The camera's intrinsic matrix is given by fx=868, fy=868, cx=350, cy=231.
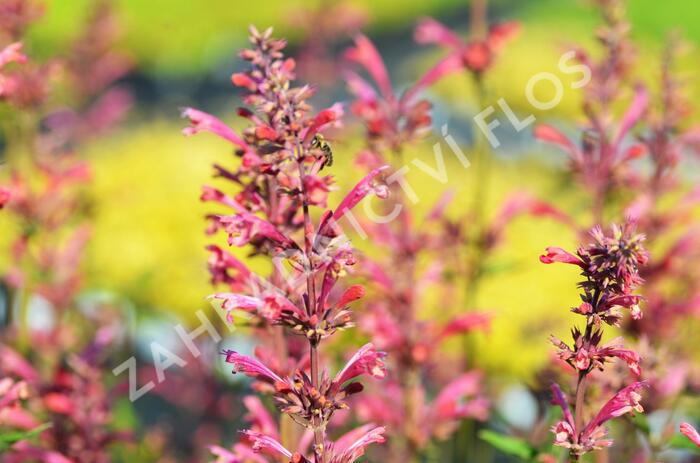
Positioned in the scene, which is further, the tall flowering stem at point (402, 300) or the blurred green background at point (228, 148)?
the blurred green background at point (228, 148)

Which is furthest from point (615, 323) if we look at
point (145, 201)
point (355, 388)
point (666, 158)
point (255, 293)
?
point (145, 201)

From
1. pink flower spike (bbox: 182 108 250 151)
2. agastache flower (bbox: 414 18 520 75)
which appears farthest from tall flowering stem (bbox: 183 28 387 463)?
agastache flower (bbox: 414 18 520 75)

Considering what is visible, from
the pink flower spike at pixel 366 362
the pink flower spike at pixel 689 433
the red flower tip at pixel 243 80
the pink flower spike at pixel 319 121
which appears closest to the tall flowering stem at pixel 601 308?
the pink flower spike at pixel 689 433

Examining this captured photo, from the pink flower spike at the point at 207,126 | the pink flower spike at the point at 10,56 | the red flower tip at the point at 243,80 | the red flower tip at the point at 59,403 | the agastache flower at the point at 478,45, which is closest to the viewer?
the red flower tip at the point at 243,80

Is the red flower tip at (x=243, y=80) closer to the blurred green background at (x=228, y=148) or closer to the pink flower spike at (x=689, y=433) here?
the pink flower spike at (x=689, y=433)

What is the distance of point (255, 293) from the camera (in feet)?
8.00

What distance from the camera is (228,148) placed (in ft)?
37.4

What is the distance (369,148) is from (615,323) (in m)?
1.52

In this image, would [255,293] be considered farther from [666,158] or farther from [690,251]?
[690,251]

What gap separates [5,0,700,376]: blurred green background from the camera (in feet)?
22.2

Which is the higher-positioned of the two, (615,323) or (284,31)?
(284,31)

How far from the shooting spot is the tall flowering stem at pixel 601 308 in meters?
1.97

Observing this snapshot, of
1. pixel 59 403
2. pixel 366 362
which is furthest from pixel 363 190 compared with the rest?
pixel 59 403

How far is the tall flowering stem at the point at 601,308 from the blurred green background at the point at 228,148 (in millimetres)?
1552
